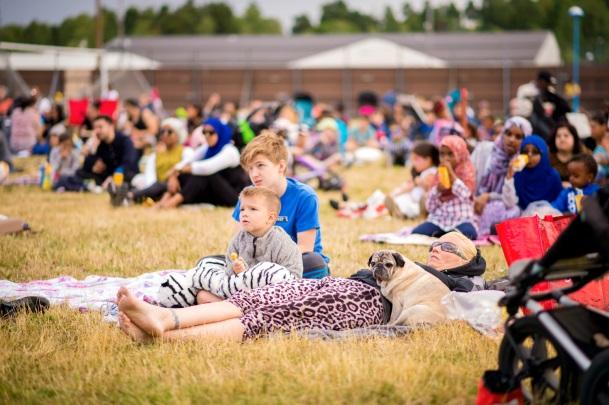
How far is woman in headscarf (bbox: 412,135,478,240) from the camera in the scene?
400 inches

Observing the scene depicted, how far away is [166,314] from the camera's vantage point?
5164mm

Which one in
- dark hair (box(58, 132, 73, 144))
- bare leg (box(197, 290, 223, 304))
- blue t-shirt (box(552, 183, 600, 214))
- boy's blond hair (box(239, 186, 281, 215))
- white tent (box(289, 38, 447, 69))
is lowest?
white tent (box(289, 38, 447, 69))

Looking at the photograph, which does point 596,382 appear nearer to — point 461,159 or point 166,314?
point 166,314

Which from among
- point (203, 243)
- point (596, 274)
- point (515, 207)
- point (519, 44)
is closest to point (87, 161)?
point (203, 243)

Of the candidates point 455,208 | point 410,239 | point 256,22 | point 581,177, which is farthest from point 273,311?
point 256,22

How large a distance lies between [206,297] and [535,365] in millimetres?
2698

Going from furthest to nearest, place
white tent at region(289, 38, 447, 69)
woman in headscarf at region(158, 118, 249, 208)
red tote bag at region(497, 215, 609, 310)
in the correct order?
white tent at region(289, 38, 447, 69) → woman in headscarf at region(158, 118, 249, 208) → red tote bag at region(497, 215, 609, 310)

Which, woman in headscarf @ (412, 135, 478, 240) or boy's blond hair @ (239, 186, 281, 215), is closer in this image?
boy's blond hair @ (239, 186, 281, 215)

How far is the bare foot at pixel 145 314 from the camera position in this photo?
4910 millimetres

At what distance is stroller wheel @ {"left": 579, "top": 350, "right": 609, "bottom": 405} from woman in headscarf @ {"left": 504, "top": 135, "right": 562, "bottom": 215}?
6853mm

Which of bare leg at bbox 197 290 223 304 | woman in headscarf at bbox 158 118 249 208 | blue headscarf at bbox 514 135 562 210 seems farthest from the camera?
woman in headscarf at bbox 158 118 249 208

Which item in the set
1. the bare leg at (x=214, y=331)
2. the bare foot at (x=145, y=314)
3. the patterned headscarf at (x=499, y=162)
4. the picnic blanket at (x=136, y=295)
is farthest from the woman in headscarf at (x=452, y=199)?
the bare foot at (x=145, y=314)

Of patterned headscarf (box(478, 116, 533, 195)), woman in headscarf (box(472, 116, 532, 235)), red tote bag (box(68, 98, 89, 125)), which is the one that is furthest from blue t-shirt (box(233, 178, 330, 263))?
red tote bag (box(68, 98, 89, 125))

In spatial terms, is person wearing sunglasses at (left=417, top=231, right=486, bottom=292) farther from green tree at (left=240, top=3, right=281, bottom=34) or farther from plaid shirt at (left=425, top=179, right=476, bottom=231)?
green tree at (left=240, top=3, right=281, bottom=34)
